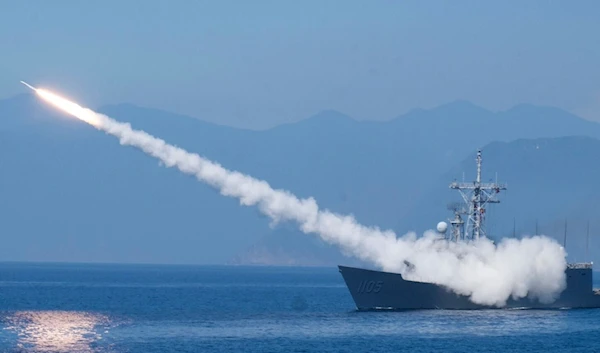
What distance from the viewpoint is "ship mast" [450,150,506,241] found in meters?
75.8

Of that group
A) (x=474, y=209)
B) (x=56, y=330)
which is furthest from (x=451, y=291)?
(x=56, y=330)

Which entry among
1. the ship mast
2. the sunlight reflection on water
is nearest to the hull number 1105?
the ship mast

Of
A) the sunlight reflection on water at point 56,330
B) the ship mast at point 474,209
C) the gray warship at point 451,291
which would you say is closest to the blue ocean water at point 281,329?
the sunlight reflection on water at point 56,330

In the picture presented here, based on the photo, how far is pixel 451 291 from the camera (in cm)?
7375

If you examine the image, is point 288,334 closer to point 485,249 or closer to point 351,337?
point 351,337

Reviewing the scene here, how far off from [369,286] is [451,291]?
207 inches

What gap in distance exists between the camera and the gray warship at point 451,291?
237 feet

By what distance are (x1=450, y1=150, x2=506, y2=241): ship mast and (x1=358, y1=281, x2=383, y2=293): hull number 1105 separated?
652 cm

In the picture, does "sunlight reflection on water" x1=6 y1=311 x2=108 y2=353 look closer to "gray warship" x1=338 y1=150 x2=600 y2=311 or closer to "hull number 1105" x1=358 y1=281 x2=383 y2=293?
"hull number 1105" x1=358 y1=281 x2=383 y2=293

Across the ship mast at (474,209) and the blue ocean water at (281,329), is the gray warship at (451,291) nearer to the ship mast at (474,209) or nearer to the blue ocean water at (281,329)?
the ship mast at (474,209)

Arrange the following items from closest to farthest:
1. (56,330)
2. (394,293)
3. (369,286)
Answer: (56,330) < (394,293) < (369,286)

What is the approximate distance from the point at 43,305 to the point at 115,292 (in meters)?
26.8

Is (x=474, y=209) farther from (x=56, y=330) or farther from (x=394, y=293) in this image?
(x=56, y=330)

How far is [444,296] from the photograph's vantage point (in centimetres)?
7375
